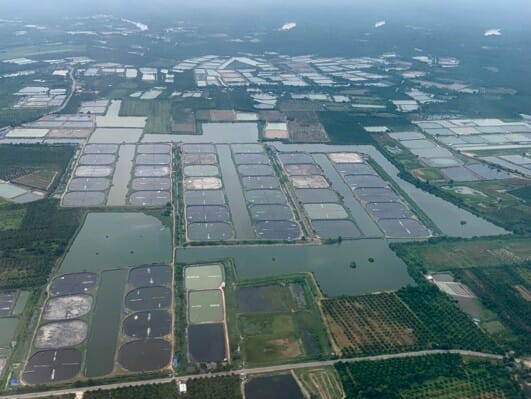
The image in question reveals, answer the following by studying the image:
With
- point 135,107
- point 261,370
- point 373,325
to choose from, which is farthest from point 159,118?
point 261,370

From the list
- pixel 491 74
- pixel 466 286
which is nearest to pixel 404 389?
pixel 466 286

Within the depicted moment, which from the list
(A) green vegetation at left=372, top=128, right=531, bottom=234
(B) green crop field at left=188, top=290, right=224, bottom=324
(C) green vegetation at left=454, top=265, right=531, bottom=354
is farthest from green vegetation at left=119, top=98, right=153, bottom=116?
(C) green vegetation at left=454, top=265, right=531, bottom=354

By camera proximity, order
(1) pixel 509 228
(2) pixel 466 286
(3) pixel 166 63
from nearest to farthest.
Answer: (2) pixel 466 286
(1) pixel 509 228
(3) pixel 166 63

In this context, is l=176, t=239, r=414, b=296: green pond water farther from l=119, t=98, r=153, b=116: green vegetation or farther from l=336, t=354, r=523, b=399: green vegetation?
l=119, t=98, r=153, b=116: green vegetation

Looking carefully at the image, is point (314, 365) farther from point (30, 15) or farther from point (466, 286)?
point (30, 15)

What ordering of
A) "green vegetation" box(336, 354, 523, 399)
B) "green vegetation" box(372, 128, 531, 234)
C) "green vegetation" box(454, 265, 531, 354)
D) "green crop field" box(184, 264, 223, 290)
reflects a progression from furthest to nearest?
"green vegetation" box(372, 128, 531, 234) < "green crop field" box(184, 264, 223, 290) < "green vegetation" box(454, 265, 531, 354) < "green vegetation" box(336, 354, 523, 399)

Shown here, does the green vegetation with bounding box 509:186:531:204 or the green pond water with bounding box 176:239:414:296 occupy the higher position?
the green vegetation with bounding box 509:186:531:204
